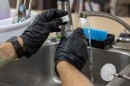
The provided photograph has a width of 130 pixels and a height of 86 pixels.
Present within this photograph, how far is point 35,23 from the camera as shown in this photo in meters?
0.79

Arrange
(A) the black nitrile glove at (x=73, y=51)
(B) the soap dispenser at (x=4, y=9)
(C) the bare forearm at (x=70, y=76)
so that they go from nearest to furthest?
(C) the bare forearm at (x=70, y=76), (A) the black nitrile glove at (x=73, y=51), (B) the soap dispenser at (x=4, y=9)

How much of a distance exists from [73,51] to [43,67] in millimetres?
273

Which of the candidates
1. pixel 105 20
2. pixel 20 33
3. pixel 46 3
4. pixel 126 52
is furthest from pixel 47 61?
pixel 46 3

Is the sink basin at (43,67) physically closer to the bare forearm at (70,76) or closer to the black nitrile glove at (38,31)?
the black nitrile glove at (38,31)

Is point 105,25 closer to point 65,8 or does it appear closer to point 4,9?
point 65,8

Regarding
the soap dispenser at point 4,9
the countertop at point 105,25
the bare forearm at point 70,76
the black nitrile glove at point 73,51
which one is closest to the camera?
the bare forearm at point 70,76

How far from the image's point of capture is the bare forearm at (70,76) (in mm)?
630

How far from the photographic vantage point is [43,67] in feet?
3.25

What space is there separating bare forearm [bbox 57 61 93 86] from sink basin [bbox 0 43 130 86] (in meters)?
0.25

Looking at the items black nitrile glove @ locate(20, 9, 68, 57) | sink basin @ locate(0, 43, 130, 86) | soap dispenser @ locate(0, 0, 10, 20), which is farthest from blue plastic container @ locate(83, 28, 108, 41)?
soap dispenser @ locate(0, 0, 10, 20)

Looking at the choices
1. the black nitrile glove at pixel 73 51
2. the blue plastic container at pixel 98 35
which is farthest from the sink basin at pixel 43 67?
the black nitrile glove at pixel 73 51

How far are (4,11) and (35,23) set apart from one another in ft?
0.58

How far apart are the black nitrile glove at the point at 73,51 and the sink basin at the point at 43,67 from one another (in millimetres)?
164

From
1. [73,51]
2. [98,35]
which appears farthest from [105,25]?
[73,51]
